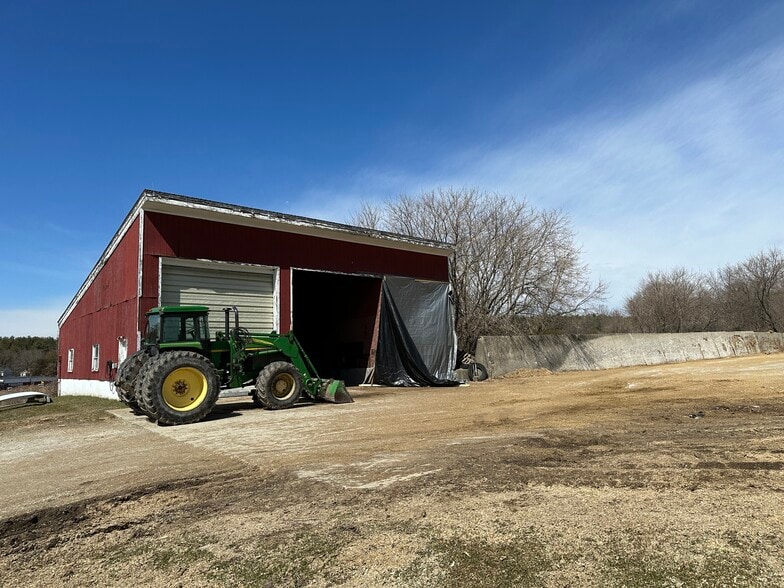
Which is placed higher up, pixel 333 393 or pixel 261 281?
pixel 261 281

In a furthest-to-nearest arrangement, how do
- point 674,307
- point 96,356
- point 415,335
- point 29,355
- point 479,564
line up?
point 29,355
point 674,307
point 96,356
point 415,335
point 479,564

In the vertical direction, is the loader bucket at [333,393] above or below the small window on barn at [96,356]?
below

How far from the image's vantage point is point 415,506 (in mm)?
4375

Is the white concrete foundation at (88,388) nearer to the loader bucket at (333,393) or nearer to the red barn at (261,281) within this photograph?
the red barn at (261,281)

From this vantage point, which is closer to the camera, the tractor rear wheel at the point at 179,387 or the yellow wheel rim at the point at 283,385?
the tractor rear wheel at the point at 179,387

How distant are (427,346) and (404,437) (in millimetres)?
13190

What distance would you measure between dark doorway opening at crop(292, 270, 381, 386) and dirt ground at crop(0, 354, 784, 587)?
12055 mm

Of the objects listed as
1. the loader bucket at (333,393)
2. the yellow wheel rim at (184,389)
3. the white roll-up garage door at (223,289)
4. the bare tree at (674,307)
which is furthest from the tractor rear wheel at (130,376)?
the bare tree at (674,307)

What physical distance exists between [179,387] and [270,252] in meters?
7.58

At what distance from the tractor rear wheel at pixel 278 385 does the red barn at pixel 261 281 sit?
3.71 m

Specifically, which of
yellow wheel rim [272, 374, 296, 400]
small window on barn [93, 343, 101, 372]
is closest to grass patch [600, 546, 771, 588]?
yellow wheel rim [272, 374, 296, 400]

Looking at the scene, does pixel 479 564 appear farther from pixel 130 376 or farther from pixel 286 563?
pixel 130 376

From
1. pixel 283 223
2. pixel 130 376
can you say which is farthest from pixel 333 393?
pixel 283 223

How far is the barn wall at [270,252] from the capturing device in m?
15.3
